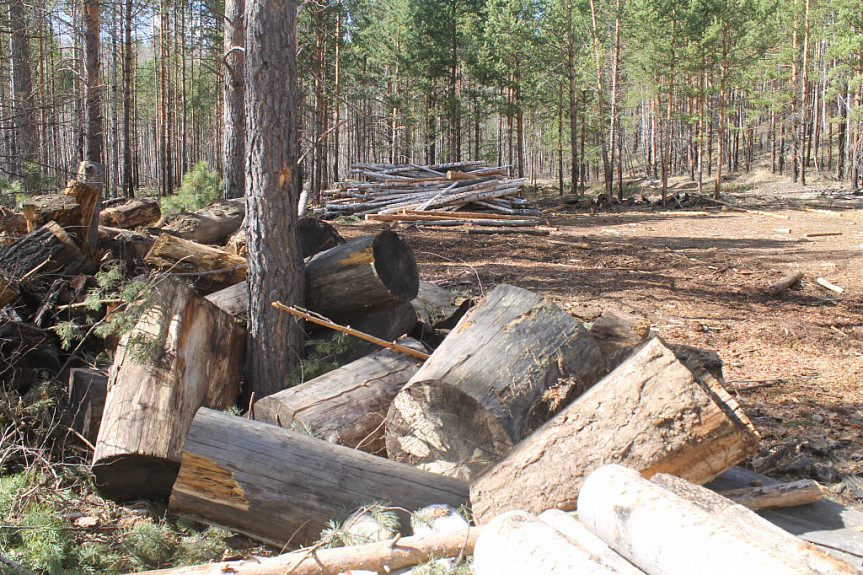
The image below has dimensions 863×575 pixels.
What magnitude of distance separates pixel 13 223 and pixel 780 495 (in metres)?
6.70

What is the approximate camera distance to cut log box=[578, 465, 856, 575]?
1723mm

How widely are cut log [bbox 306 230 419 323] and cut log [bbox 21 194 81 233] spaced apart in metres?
2.31

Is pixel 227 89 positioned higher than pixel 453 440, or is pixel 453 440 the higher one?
pixel 227 89

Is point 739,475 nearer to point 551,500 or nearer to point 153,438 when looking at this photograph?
point 551,500

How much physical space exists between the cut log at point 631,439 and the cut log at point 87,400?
8.23 ft

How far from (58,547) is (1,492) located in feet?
2.03

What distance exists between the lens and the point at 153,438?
3.28 meters

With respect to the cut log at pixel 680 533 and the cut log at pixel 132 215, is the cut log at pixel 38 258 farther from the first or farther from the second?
the cut log at pixel 680 533

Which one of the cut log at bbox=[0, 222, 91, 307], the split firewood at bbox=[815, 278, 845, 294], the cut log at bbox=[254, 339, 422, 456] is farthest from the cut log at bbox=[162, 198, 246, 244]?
the split firewood at bbox=[815, 278, 845, 294]

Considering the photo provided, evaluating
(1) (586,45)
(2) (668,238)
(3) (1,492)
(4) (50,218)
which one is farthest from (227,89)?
(1) (586,45)

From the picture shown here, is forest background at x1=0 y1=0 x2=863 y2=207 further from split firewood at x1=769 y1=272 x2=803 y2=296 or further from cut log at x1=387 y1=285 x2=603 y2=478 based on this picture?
cut log at x1=387 y1=285 x2=603 y2=478

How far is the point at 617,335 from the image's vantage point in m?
4.21

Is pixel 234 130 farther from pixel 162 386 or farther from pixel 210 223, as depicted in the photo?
pixel 162 386

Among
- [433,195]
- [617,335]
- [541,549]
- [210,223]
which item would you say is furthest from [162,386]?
[433,195]
